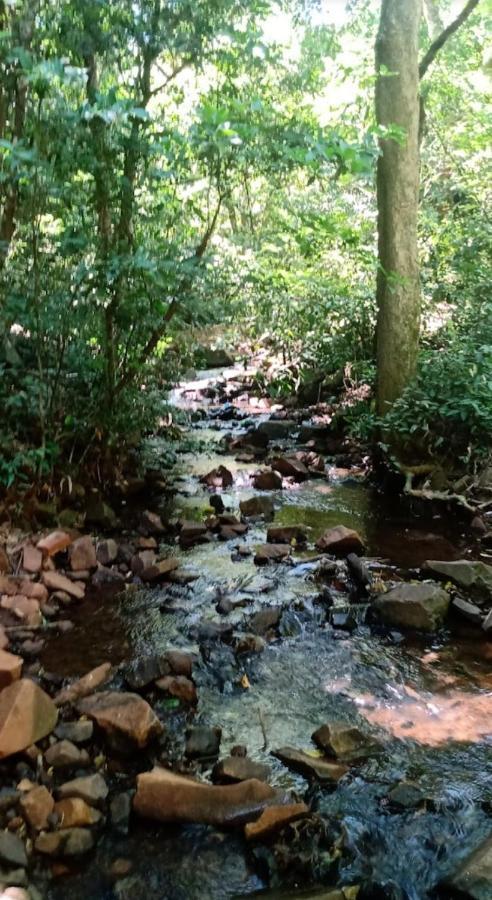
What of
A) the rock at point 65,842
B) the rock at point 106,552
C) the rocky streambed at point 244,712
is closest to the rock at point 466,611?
the rocky streambed at point 244,712

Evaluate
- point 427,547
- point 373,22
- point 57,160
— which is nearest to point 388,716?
point 427,547

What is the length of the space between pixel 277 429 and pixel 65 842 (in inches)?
329

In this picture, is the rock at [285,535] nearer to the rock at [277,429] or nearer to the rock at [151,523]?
the rock at [151,523]

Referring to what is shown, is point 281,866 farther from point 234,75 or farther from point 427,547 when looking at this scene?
point 234,75

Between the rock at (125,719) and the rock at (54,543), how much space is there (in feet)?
6.62

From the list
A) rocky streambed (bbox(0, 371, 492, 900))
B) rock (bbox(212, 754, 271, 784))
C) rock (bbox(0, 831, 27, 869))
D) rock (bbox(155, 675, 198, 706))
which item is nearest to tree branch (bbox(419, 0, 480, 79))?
rocky streambed (bbox(0, 371, 492, 900))

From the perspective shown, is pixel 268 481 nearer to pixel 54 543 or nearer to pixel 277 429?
pixel 277 429

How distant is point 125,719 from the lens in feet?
10.4

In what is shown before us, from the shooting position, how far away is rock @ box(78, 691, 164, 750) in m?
3.14

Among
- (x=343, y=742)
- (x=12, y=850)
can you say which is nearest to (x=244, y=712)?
(x=343, y=742)

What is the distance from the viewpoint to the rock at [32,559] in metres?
4.95

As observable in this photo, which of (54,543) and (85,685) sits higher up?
(54,543)

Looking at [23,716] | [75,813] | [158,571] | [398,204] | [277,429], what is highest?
[398,204]

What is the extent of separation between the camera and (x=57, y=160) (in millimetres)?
4965
